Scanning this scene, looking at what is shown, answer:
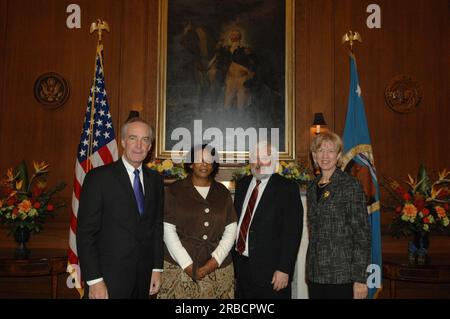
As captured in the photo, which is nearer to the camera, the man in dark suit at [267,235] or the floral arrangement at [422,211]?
the man in dark suit at [267,235]

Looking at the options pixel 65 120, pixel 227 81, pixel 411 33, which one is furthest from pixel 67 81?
pixel 411 33

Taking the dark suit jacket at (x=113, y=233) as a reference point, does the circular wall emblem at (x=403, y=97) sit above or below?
above

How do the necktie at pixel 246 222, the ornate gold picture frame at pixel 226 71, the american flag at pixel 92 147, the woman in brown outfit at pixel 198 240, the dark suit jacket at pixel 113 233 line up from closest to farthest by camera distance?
the dark suit jacket at pixel 113 233
the woman in brown outfit at pixel 198 240
the necktie at pixel 246 222
the american flag at pixel 92 147
the ornate gold picture frame at pixel 226 71

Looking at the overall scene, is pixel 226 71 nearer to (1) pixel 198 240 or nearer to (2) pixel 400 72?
(2) pixel 400 72

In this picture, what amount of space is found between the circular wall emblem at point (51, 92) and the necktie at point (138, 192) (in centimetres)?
387

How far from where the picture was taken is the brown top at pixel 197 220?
293cm

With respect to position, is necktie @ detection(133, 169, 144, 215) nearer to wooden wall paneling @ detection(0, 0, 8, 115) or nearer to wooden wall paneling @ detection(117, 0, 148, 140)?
wooden wall paneling @ detection(117, 0, 148, 140)

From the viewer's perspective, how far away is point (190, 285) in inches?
115

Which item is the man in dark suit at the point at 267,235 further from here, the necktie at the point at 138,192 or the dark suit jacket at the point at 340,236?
the necktie at the point at 138,192

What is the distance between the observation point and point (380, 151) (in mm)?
5871

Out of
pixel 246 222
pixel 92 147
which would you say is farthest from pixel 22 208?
pixel 246 222

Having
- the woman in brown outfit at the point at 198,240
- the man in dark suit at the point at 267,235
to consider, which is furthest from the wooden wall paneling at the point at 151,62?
the man in dark suit at the point at 267,235

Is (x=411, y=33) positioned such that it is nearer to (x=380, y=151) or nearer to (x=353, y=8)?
(x=353, y=8)

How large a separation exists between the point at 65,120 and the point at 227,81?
8.26ft
